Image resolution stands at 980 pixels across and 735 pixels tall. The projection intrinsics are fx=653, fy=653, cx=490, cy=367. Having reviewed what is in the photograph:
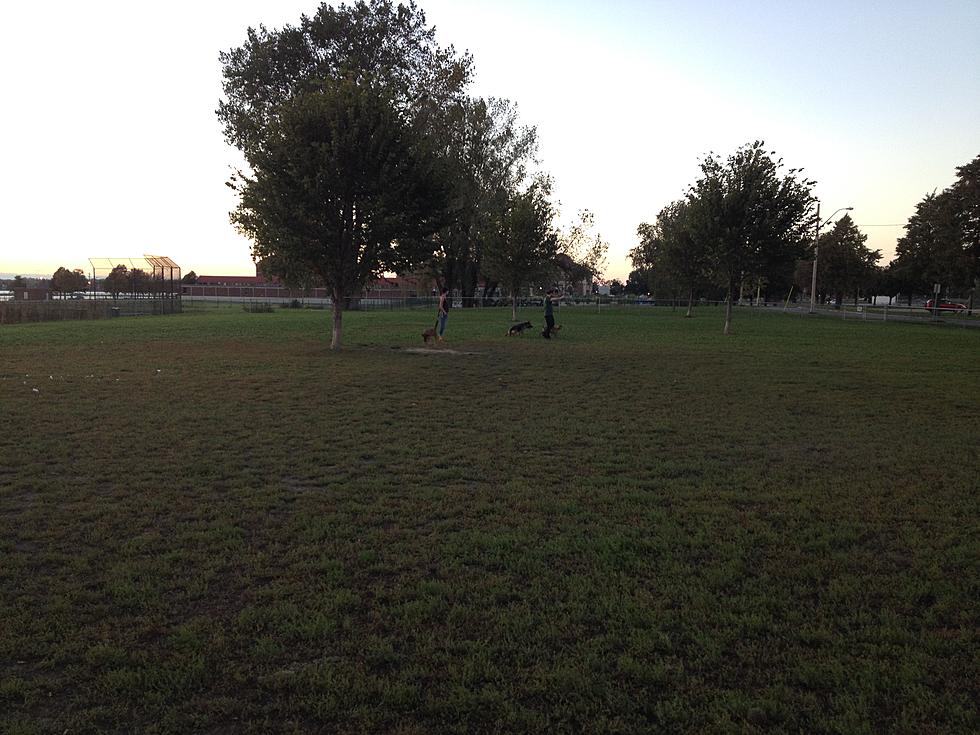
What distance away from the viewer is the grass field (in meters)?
3.10

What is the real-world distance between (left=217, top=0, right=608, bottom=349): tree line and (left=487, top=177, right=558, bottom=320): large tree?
0.21ft

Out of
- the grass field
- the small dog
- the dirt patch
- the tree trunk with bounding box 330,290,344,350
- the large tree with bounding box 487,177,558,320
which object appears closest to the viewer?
the grass field

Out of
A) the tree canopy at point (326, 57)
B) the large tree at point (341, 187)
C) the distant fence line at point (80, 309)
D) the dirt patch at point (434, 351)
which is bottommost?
the dirt patch at point (434, 351)

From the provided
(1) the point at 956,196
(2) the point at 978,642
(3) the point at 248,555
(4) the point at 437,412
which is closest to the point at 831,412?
(4) the point at 437,412

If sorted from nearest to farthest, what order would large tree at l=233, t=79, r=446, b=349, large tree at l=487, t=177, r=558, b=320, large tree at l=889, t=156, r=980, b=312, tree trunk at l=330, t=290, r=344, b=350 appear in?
1. large tree at l=233, t=79, r=446, b=349
2. tree trunk at l=330, t=290, r=344, b=350
3. large tree at l=487, t=177, r=558, b=320
4. large tree at l=889, t=156, r=980, b=312

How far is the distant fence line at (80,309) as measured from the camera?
104ft

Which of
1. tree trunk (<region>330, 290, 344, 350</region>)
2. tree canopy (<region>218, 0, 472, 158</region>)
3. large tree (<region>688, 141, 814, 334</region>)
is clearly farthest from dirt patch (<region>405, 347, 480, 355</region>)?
tree canopy (<region>218, 0, 472, 158</region>)

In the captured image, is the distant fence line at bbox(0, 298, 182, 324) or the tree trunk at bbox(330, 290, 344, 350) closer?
the tree trunk at bbox(330, 290, 344, 350)

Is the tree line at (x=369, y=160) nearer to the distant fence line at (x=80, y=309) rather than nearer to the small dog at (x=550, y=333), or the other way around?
the small dog at (x=550, y=333)

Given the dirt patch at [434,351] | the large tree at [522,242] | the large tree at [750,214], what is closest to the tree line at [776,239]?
the large tree at [750,214]

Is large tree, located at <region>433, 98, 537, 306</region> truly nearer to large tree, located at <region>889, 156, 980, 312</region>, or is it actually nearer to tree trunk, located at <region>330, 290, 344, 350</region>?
tree trunk, located at <region>330, 290, 344, 350</region>

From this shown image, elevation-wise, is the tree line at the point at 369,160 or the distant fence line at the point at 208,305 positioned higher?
the tree line at the point at 369,160

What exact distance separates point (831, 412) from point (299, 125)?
15036 mm

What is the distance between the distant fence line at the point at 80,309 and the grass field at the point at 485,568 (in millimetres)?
25852
